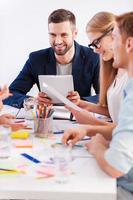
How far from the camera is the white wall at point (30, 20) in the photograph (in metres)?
3.59

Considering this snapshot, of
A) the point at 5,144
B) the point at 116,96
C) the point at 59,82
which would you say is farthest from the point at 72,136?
the point at 59,82

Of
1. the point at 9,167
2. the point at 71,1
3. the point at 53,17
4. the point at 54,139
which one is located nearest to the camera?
the point at 9,167

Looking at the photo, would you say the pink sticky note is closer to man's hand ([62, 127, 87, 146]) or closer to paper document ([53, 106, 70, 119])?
man's hand ([62, 127, 87, 146])

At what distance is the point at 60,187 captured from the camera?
3.33 ft

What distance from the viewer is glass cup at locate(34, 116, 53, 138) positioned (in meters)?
1.56

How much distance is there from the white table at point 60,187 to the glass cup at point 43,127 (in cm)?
47

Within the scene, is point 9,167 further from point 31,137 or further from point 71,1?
point 71,1

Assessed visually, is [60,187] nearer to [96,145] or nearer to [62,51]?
[96,145]

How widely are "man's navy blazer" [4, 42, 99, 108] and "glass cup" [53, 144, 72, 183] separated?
5.37ft

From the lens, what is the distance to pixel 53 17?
2637 millimetres

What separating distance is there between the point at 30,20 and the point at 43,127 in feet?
7.51

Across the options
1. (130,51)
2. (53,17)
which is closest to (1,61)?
(53,17)

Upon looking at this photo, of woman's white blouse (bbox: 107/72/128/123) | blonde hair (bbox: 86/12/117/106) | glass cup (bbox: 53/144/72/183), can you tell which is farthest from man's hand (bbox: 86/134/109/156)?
blonde hair (bbox: 86/12/117/106)

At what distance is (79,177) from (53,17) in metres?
1.78
